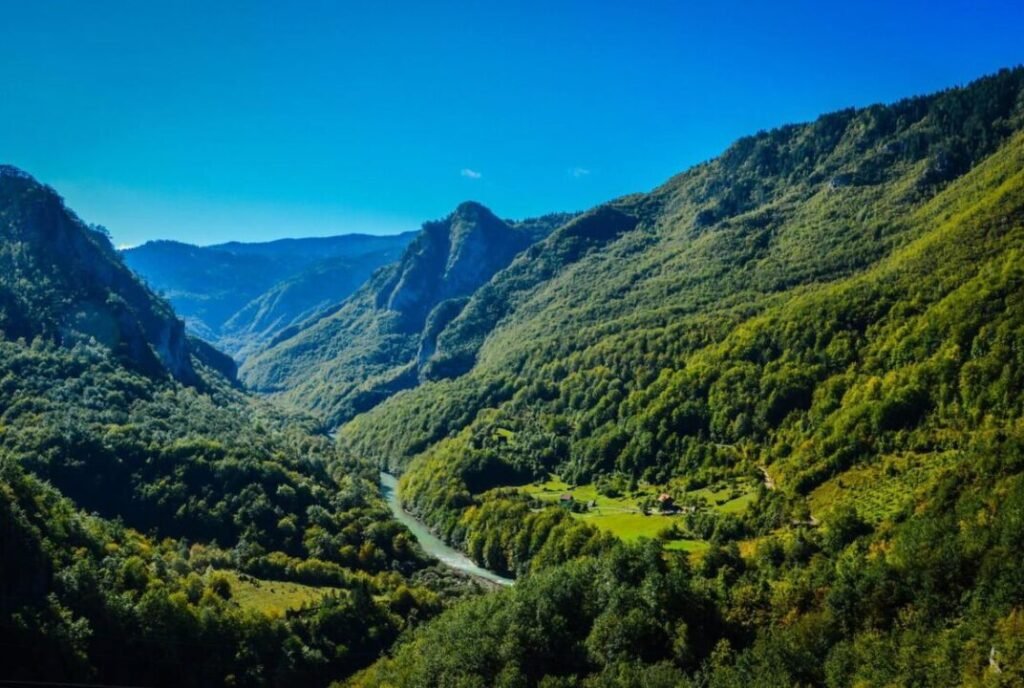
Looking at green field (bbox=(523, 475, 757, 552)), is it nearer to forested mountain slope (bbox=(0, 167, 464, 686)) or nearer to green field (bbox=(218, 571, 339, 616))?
forested mountain slope (bbox=(0, 167, 464, 686))

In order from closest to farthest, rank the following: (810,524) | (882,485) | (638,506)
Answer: (810,524) < (882,485) < (638,506)

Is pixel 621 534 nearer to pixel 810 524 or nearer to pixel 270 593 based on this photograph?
pixel 810 524

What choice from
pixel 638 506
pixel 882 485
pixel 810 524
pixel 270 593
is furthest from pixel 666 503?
pixel 270 593

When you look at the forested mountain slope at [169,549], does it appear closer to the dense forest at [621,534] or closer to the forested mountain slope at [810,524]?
the dense forest at [621,534]

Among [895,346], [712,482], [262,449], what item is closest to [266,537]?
[262,449]

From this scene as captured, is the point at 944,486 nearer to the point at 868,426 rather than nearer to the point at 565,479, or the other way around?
the point at 868,426

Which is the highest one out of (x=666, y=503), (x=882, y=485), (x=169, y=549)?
(x=882, y=485)

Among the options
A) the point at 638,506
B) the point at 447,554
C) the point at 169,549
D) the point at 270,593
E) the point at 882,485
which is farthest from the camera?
the point at 638,506
